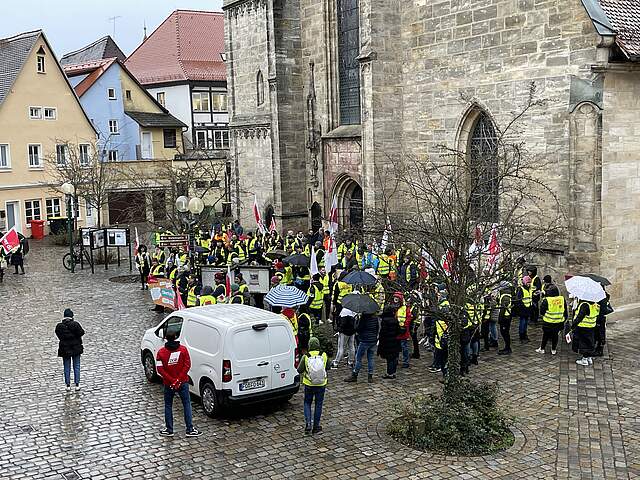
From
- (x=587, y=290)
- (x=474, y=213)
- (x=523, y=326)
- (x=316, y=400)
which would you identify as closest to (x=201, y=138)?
(x=474, y=213)

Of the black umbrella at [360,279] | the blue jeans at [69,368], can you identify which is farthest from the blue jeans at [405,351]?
the blue jeans at [69,368]

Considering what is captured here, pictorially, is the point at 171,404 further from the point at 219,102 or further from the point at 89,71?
the point at 219,102

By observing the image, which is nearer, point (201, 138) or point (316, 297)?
point (316, 297)

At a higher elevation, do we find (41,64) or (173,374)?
(41,64)

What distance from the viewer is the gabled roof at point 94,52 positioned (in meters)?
56.2

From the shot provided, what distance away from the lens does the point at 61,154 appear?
42375 mm

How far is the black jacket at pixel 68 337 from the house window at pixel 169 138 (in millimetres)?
37599

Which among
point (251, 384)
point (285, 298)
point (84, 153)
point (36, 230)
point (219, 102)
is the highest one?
point (219, 102)

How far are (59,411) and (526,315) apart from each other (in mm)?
10050

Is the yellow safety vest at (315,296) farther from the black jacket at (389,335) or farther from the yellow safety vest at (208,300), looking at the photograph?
the black jacket at (389,335)

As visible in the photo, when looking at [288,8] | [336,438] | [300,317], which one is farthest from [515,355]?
[288,8]

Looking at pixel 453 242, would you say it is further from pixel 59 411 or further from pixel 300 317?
pixel 59 411

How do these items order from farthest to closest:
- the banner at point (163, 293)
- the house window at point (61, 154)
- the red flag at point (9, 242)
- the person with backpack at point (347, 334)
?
the house window at point (61, 154), the red flag at point (9, 242), the banner at point (163, 293), the person with backpack at point (347, 334)

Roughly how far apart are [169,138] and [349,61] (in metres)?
25.1
